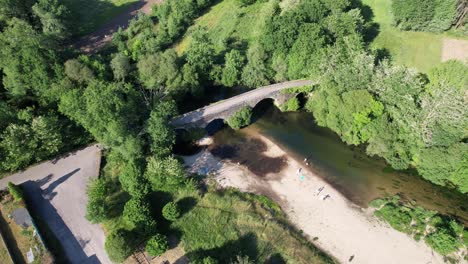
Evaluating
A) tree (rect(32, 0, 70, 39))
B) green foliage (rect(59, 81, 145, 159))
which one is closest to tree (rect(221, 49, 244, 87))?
green foliage (rect(59, 81, 145, 159))

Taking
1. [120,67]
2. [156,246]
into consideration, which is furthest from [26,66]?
[156,246]

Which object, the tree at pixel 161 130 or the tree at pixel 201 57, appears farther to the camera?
the tree at pixel 201 57

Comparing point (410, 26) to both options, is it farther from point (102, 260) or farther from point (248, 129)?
point (102, 260)

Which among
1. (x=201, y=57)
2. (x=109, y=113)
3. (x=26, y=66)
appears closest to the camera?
(x=109, y=113)

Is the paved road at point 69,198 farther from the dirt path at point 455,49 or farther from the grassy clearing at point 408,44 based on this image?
the dirt path at point 455,49

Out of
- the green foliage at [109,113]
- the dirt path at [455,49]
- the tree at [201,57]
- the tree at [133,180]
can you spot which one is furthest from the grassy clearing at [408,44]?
the tree at [133,180]

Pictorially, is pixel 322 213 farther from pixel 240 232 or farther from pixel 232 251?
pixel 232 251
